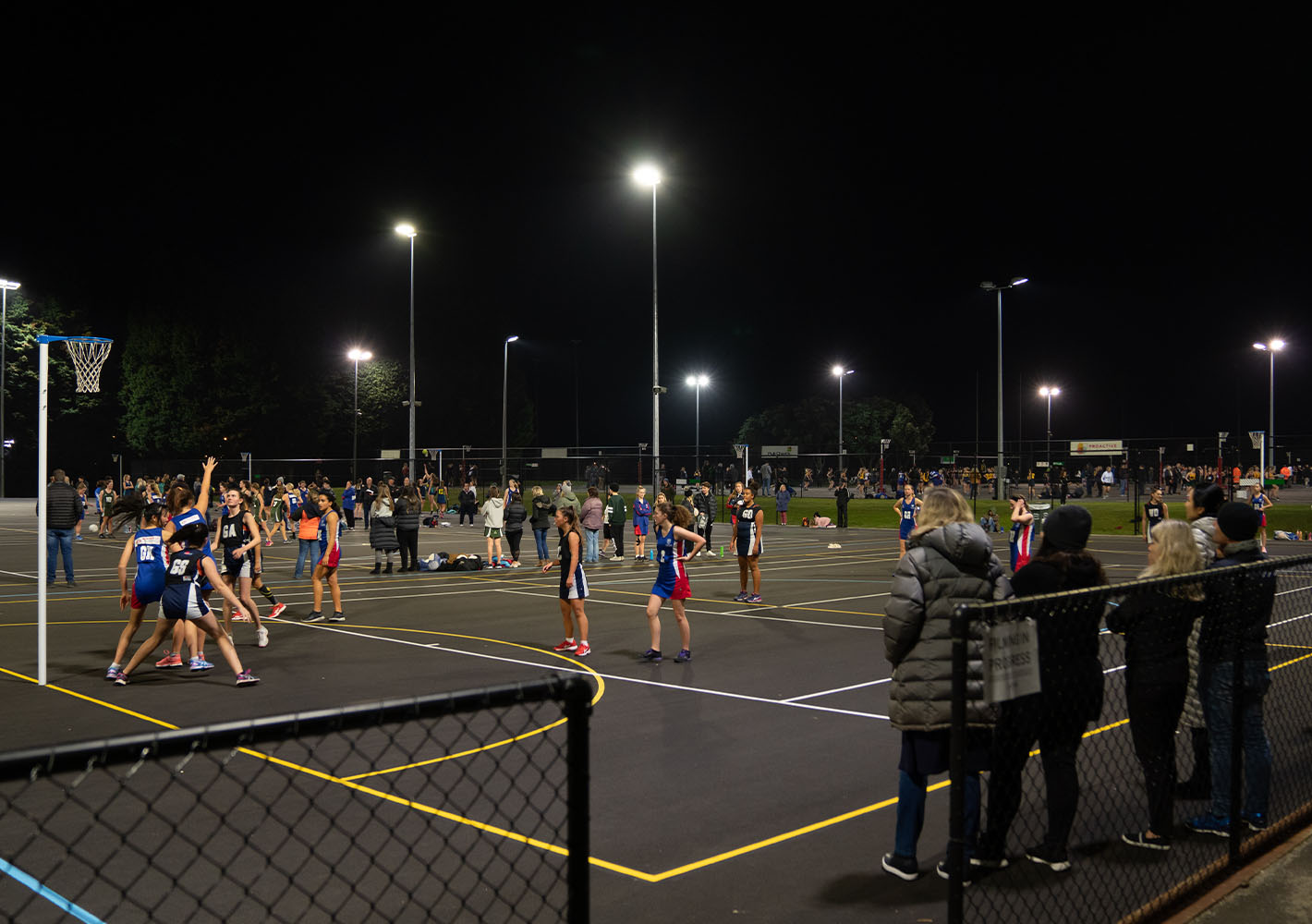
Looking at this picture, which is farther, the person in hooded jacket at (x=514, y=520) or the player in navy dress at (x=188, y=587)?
the person in hooded jacket at (x=514, y=520)

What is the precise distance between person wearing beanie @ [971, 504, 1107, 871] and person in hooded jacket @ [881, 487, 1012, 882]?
180 millimetres

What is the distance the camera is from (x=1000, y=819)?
5.40m

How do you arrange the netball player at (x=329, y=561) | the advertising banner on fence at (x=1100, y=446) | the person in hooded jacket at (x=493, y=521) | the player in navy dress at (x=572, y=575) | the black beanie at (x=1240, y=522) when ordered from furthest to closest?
the advertising banner on fence at (x=1100, y=446) → the person in hooded jacket at (x=493, y=521) → the netball player at (x=329, y=561) → the player in navy dress at (x=572, y=575) → the black beanie at (x=1240, y=522)

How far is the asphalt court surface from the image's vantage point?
557cm

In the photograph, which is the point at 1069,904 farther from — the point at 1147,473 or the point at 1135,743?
the point at 1147,473

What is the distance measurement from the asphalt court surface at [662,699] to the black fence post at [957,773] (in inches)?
56.8

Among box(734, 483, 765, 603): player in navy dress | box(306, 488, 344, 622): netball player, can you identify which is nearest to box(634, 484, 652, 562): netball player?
box(734, 483, 765, 603): player in navy dress

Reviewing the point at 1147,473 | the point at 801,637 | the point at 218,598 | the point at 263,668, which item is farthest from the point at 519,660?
the point at 1147,473

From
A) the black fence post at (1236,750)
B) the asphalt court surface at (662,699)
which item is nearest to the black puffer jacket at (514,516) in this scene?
the asphalt court surface at (662,699)

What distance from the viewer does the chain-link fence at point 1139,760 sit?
5000 mm

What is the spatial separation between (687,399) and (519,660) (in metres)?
114

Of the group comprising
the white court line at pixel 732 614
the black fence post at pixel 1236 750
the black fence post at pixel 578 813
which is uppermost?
the black fence post at pixel 578 813

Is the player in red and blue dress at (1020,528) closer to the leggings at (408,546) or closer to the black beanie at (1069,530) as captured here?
the black beanie at (1069,530)

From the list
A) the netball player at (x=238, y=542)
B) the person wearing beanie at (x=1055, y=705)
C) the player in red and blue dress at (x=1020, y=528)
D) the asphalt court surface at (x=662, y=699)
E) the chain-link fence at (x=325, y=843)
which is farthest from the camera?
the player in red and blue dress at (x=1020, y=528)
